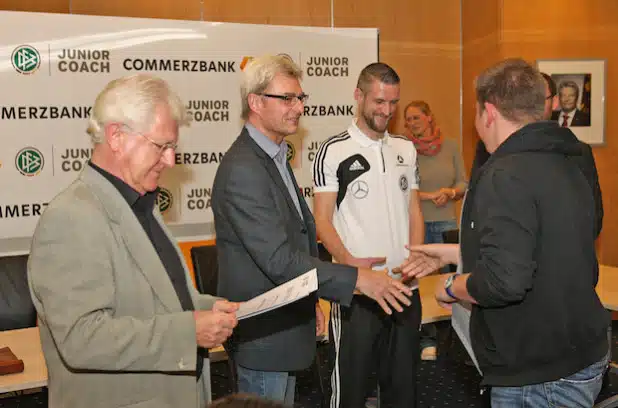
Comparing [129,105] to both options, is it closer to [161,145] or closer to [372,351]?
[161,145]

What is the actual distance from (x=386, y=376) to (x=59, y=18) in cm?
289

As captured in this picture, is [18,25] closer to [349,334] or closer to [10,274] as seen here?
[10,274]

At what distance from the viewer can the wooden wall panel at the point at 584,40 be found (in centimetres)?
643

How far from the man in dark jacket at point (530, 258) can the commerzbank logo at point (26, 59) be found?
3.06 meters

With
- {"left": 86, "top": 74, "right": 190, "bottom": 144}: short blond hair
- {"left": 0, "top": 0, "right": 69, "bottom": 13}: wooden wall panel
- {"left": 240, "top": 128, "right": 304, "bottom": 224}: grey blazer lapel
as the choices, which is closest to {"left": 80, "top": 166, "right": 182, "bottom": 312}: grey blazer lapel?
{"left": 86, "top": 74, "right": 190, "bottom": 144}: short blond hair

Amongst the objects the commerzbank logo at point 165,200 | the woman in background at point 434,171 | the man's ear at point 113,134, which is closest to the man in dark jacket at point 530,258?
the man's ear at point 113,134

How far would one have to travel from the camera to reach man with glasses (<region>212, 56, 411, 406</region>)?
251cm

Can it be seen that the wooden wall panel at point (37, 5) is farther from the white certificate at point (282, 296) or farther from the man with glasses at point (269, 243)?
the white certificate at point (282, 296)

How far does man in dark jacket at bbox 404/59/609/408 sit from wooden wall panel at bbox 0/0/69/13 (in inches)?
150

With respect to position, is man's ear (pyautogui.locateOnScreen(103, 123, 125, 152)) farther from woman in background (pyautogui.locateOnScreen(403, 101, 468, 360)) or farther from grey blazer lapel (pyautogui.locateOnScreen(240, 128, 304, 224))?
woman in background (pyautogui.locateOnScreen(403, 101, 468, 360))

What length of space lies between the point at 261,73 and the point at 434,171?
10.2 feet

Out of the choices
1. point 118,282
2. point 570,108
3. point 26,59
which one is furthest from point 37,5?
point 570,108

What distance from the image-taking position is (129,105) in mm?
1775

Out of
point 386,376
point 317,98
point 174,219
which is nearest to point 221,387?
point 174,219
